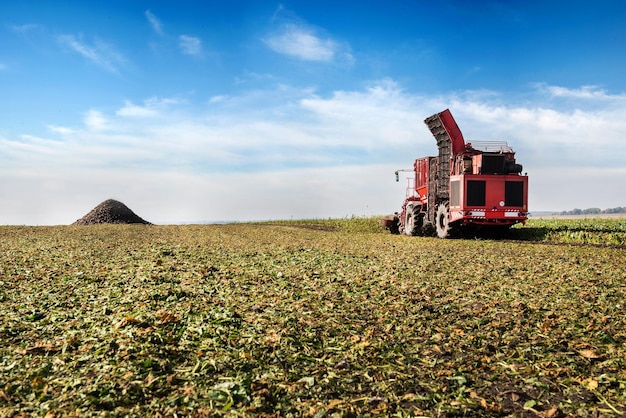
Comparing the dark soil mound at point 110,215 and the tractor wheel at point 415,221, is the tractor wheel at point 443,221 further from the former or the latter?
the dark soil mound at point 110,215

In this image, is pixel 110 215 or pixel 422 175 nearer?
pixel 422 175

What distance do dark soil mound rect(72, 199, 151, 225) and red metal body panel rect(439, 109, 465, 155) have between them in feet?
57.8

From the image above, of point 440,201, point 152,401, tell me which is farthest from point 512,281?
point 440,201

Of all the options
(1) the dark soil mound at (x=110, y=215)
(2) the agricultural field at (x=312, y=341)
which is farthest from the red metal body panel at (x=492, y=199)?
(1) the dark soil mound at (x=110, y=215)

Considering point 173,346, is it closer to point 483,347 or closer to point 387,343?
point 387,343

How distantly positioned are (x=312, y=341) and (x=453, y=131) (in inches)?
616

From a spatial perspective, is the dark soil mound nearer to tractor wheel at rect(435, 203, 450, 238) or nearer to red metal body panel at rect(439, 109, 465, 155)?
tractor wheel at rect(435, 203, 450, 238)

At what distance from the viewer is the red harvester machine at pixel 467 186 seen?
56.3 ft

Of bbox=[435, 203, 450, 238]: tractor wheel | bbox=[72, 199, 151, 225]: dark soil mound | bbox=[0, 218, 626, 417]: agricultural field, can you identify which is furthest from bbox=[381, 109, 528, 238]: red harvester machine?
bbox=[72, 199, 151, 225]: dark soil mound

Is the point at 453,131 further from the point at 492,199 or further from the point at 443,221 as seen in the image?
the point at 443,221

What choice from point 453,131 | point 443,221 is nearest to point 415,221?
point 443,221

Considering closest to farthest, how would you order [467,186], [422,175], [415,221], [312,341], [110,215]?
[312,341], [467,186], [415,221], [422,175], [110,215]

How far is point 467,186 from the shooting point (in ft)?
55.9

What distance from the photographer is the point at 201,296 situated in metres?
6.49
